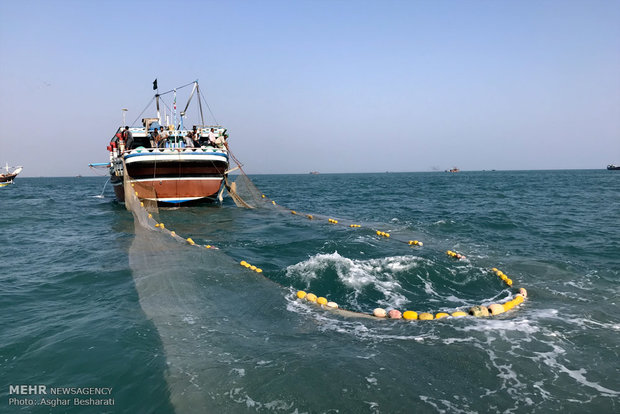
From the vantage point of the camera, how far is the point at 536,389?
462 cm

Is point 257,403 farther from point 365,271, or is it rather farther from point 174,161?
point 174,161

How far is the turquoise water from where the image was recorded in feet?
14.5

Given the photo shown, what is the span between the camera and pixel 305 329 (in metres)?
6.29

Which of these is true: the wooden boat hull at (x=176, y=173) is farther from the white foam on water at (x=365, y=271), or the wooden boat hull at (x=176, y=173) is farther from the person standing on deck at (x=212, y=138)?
the white foam on water at (x=365, y=271)

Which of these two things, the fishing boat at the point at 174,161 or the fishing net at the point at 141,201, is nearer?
the fishing net at the point at 141,201

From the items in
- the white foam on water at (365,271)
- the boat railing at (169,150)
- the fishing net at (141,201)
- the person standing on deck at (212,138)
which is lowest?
the white foam on water at (365,271)

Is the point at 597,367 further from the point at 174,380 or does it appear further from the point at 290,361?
the point at 174,380

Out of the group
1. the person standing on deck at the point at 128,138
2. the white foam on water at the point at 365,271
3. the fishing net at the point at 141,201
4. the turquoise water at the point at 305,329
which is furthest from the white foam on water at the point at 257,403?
the person standing on deck at the point at 128,138

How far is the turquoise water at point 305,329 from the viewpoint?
4426 mm

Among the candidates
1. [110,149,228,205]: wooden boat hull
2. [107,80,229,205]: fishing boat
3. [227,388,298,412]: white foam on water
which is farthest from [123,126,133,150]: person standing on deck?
[227,388,298,412]: white foam on water

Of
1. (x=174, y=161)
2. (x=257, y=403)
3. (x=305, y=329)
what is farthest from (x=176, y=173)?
(x=257, y=403)

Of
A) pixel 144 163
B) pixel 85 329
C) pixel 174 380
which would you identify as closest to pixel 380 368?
pixel 174 380

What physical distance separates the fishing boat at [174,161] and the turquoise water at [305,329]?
28.2 ft

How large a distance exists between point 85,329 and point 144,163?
54.2 ft
